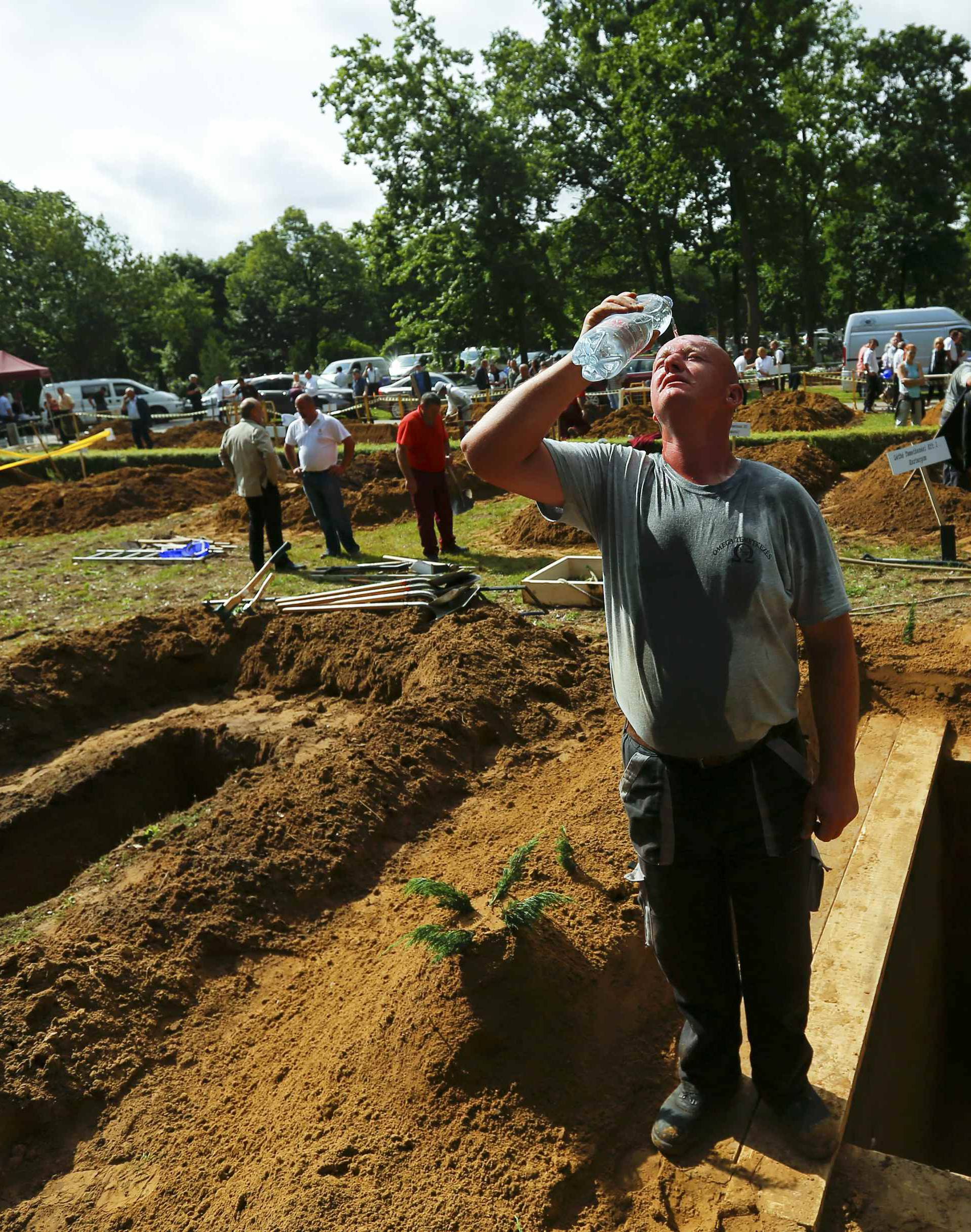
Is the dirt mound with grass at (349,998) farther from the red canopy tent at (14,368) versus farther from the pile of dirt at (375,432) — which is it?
the red canopy tent at (14,368)

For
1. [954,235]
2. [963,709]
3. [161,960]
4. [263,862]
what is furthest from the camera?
[954,235]

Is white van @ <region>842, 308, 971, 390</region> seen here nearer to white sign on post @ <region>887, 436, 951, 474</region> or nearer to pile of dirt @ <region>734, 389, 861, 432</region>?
pile of dirt @ <region>734, 389, 861, 432</region>

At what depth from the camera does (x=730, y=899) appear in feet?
8.34

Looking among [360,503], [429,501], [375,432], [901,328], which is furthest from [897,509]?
[901,328]

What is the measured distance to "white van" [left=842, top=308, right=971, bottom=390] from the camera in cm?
2470

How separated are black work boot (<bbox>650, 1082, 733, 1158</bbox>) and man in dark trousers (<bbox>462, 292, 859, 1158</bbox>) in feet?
0.88

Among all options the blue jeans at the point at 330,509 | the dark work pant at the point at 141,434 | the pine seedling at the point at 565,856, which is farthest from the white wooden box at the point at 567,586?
the dark work pant at the point at 141,434

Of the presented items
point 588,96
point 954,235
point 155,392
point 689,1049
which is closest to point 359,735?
point 689,1049

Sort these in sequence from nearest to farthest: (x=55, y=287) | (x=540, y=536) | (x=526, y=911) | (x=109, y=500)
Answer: (x=526, y=911), (x=540, y=536), (x=109, y=500), (x=55, y=287)

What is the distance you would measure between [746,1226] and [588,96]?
1558 inches

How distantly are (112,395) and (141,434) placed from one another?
14.2m

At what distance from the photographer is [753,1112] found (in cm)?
274

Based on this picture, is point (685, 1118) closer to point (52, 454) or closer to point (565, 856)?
point (565, 856)

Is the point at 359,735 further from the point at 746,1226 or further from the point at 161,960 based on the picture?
the point at 746,1226
